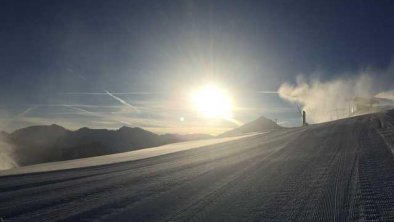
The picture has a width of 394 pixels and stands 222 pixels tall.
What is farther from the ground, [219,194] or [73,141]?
[73,141]

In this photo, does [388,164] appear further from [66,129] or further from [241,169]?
[66,129]

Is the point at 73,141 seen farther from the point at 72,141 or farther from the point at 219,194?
the point at 219,194

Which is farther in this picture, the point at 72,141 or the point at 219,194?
the point at 72,141

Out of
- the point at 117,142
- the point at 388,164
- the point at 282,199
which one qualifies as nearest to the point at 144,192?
the point at 282,199

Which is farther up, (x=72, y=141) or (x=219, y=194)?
(x=72, y=141)

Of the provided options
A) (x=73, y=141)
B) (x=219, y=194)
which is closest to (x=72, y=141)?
(x=73, y=141)

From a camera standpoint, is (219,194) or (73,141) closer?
(219,194)

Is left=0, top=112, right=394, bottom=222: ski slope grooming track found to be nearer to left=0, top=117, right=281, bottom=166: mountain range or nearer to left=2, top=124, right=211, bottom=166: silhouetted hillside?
left=0, top=117, right=281, bottom=166: mountain range

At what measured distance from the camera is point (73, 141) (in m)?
181

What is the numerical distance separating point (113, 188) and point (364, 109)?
106430 mm

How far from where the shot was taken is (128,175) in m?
9.66

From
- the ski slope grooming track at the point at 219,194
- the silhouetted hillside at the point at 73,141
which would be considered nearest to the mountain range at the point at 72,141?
the silhouetted hillside at the point at 73,141

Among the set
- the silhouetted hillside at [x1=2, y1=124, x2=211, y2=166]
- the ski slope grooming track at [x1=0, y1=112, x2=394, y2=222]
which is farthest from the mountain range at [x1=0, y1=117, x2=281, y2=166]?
the ski slope grooming track at [x1=0, y1=112, x2=394, y2=222]

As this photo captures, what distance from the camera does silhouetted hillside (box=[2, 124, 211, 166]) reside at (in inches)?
6019
